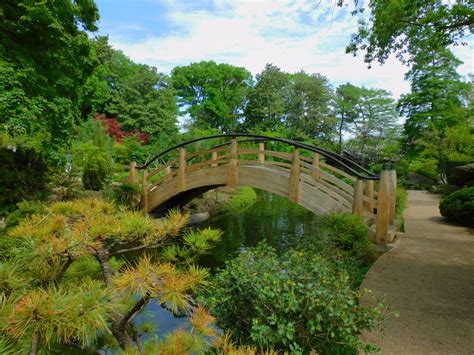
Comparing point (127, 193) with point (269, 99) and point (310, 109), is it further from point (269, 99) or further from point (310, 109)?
point (310, 109)

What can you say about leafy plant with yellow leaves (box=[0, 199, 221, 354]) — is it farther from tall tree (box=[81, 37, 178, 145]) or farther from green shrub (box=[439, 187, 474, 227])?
tall tree (box=[81, 37, 178, 145])

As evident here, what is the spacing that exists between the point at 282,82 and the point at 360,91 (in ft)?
30.4

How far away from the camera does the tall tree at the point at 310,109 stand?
26.4 m

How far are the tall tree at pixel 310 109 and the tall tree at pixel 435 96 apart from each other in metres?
5.89

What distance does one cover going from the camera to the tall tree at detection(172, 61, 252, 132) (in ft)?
104

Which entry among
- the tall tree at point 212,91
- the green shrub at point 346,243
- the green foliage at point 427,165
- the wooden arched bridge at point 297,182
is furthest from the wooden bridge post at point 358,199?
the tall tree at point 212,91

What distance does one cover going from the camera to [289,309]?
2.58 m

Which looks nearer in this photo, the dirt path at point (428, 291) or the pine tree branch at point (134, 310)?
the pine tree branch at point (134, 310)

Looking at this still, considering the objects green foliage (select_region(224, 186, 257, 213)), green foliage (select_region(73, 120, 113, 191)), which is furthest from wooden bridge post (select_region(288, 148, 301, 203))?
green foliage (select_region(73, 120, 113, 191))

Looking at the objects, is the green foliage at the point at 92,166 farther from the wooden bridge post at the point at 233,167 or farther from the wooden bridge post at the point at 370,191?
the wooden bridge post at the point at 370,191

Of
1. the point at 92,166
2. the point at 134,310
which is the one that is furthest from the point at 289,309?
the point at 92,166

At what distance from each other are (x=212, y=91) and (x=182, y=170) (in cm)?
2519

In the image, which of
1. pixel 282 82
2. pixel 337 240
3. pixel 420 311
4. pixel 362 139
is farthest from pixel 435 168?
pixel 420 311

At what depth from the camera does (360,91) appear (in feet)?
102
